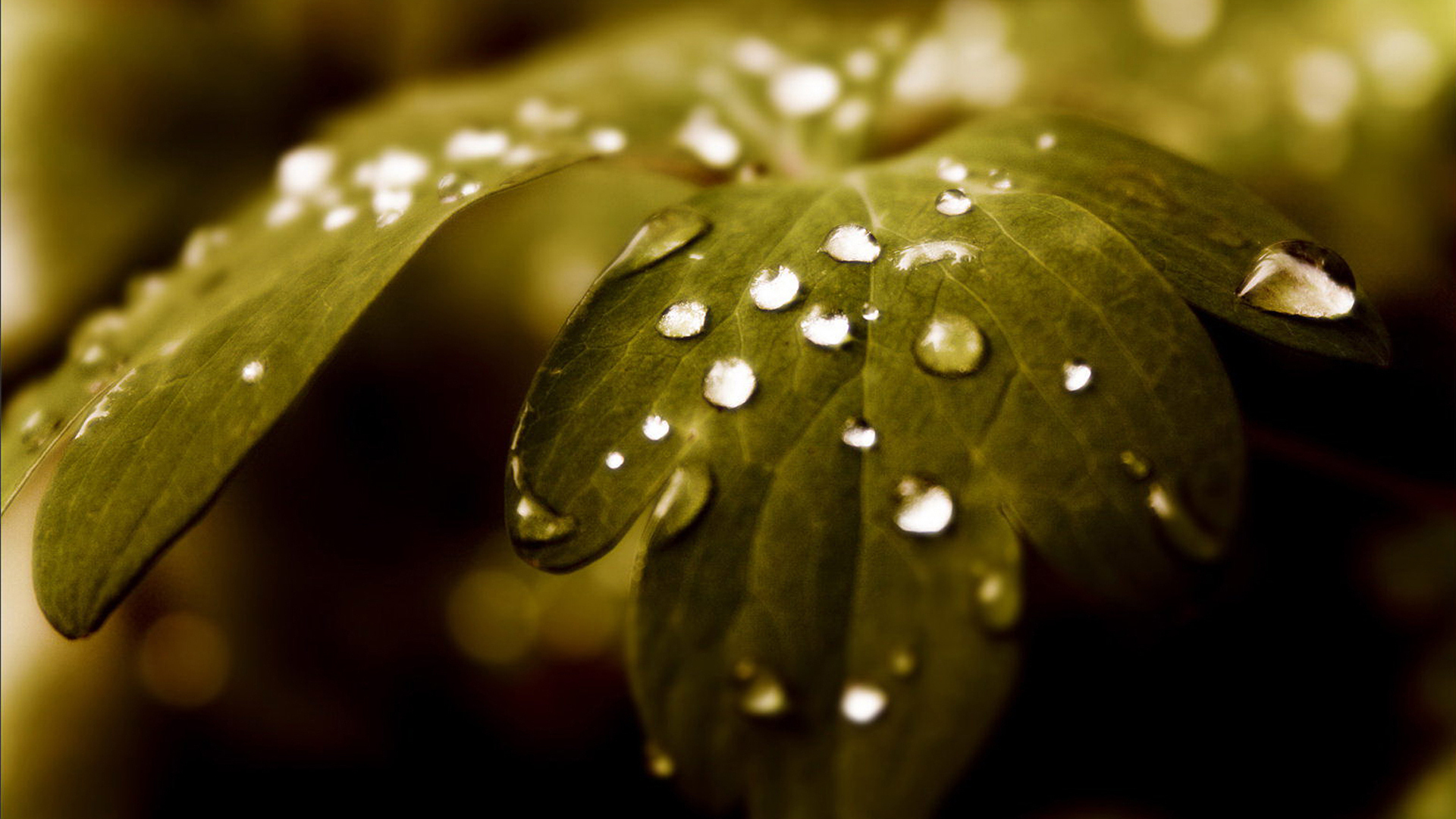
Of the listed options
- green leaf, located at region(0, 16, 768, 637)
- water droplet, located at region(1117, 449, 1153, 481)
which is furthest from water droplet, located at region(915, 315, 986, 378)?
green leaf, located at region(0, 16, 768, 637)

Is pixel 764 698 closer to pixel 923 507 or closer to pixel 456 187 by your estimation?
pixel 923 507

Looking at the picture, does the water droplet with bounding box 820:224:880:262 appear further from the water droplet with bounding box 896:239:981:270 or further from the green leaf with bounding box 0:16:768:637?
the green leaf with bounding box 0:16:768:637

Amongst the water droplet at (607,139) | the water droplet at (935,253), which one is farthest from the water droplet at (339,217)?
the water droplet at (935,253)

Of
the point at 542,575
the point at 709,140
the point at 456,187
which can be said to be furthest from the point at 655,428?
the point at 542,575

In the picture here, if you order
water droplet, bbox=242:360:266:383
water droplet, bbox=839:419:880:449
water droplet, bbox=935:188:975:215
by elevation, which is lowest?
water droplet, bbox=839:419:880:449

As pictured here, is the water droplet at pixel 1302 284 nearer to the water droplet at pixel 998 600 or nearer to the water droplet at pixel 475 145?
the water droplet at pixel 998 600
